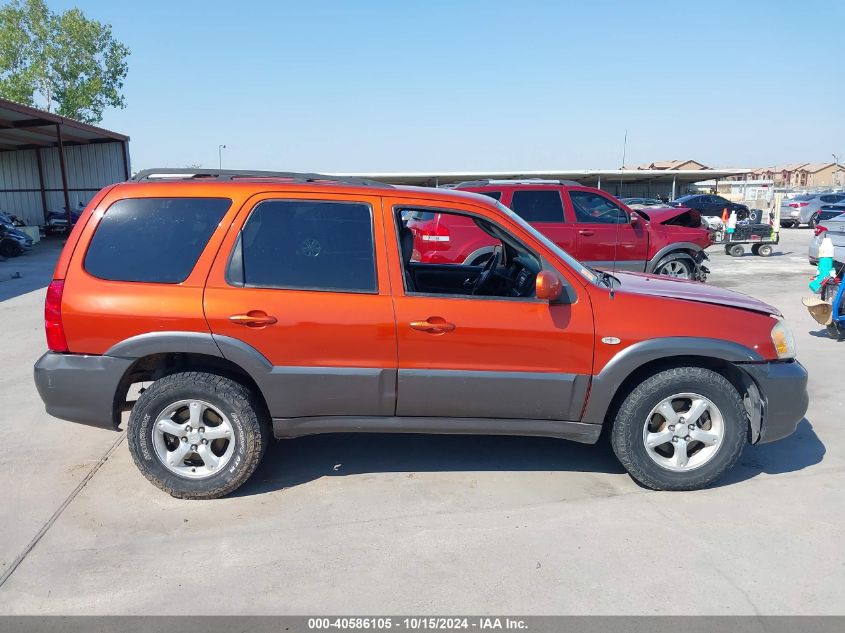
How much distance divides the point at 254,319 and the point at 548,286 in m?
1.69

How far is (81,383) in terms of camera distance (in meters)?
3.81

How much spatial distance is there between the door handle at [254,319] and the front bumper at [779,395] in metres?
2.83

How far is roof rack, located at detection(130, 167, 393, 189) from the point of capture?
410cm

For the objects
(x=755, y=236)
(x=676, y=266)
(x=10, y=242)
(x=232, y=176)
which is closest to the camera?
(x=232, y=176)

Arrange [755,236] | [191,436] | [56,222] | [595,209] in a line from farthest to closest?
[56,222]
[755,236]
[595,209]
[191,436]

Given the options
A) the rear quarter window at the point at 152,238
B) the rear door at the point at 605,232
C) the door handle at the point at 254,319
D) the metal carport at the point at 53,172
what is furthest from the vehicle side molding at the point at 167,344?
the metal carport at the point at 53,172

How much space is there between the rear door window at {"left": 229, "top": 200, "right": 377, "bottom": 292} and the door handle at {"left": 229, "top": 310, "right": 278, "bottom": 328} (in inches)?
6.8

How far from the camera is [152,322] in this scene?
372 cm

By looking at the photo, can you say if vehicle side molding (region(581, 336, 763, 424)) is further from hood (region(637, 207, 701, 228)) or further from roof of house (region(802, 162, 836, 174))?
roof of house (region(802, 162, 836, 174))

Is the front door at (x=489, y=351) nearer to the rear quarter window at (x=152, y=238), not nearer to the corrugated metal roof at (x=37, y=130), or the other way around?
the rear quarter window at (x=152, y=238)

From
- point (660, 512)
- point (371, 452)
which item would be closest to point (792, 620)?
point (660, 512)

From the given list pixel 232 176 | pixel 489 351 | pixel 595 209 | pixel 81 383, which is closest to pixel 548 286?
pixel 489 351

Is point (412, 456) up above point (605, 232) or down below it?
below

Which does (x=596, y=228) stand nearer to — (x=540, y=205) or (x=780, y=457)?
(x=540, y=205)
